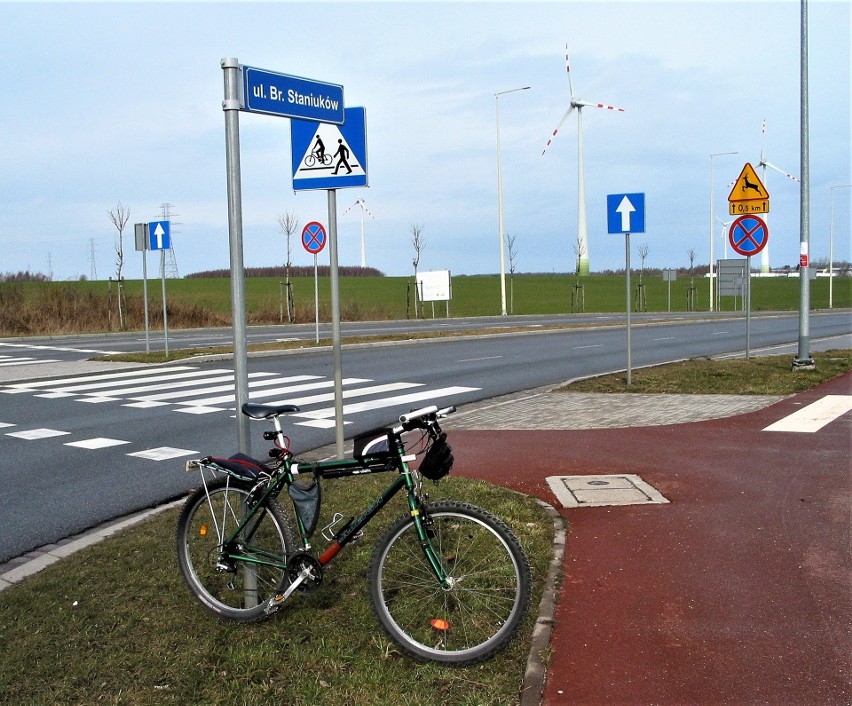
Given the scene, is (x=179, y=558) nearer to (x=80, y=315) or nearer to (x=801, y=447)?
(x=801, y=447)

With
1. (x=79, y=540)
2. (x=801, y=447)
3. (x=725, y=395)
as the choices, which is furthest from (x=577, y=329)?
(x=79, y=540)

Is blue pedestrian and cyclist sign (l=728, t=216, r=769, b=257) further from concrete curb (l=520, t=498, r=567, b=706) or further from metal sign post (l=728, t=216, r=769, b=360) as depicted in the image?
concrete curb (l=520, t=498, r=567, b=706)

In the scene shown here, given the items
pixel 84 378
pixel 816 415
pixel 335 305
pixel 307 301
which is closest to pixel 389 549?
pixel 335 305

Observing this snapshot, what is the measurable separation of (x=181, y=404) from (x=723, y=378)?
855 cm

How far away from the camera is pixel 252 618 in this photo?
4281mm

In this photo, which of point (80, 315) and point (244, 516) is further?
point (80, 315)

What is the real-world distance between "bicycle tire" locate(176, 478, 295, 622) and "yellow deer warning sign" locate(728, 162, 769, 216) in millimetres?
13552

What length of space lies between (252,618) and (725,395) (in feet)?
31.7

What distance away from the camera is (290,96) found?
15.0 ft

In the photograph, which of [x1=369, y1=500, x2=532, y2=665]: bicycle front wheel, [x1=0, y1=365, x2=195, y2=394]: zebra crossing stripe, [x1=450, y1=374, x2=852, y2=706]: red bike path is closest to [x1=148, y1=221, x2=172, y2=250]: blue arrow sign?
[x1=0, y1=365, x2=195, y2=394]: zebra crossing stripe

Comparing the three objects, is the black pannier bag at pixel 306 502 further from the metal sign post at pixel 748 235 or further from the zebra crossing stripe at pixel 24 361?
the zebra crossing stripe at pixel 24 361

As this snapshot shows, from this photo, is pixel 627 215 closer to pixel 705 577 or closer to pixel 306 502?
pixel 705 577

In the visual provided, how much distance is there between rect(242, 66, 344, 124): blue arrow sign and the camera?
433 centimetres

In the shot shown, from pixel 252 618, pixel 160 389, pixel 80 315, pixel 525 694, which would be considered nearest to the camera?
pixel 525 694
